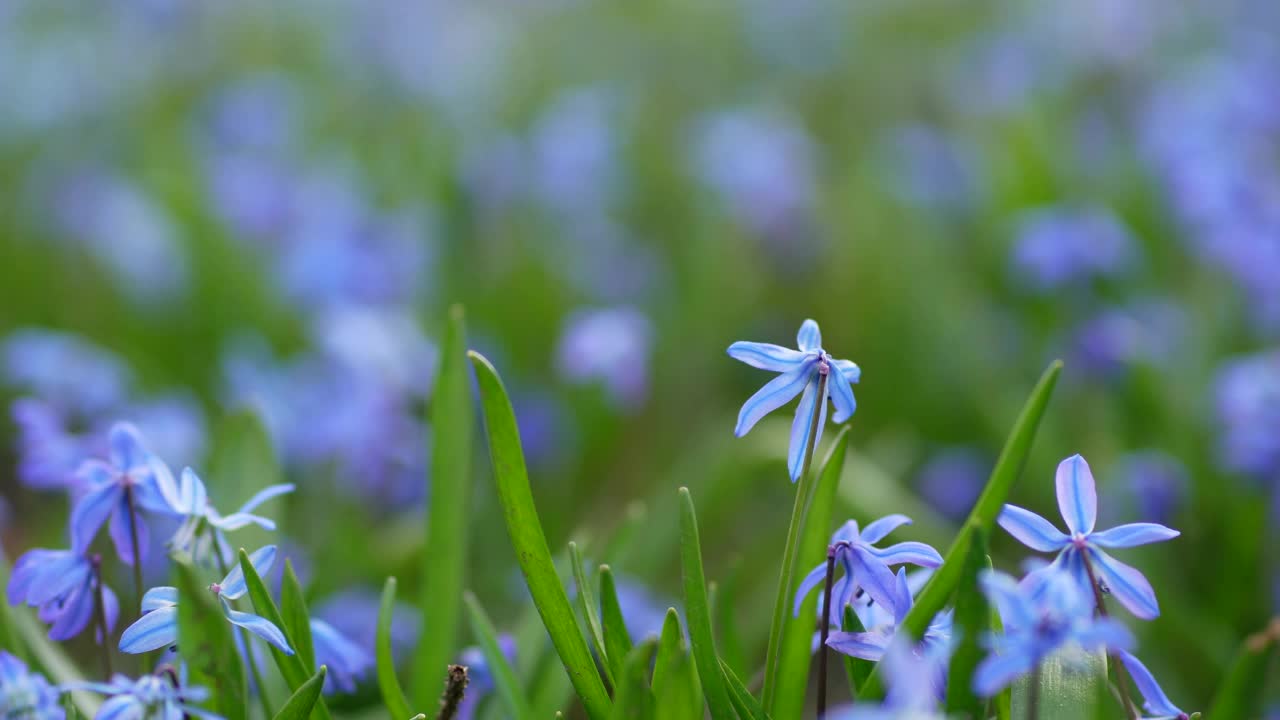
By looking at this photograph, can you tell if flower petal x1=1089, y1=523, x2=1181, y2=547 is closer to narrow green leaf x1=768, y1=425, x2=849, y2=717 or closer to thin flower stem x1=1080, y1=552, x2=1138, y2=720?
thin flower stem x1=1080, y1=552, x2=1138, y2=720

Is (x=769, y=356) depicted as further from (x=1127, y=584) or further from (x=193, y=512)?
(x=193, y=512)

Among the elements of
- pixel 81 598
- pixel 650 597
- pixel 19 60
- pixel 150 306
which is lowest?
pixel 650 597

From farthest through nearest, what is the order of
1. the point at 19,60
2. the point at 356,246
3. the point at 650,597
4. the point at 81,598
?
the point at 19,60, the point at 356,246, the point at 650,597, the point at 81,598

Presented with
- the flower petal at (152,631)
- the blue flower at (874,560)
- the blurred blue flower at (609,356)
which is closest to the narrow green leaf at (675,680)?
the blue flower at (874,560)

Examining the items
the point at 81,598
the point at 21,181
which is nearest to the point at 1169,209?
the point at 81,598

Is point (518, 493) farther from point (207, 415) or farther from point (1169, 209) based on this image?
point (1169, 209)

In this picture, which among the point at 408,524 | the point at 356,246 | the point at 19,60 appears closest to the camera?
the point at 408,524

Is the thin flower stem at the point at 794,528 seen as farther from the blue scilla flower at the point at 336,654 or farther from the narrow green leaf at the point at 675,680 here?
the blue scilla flower at the point at 336,654
